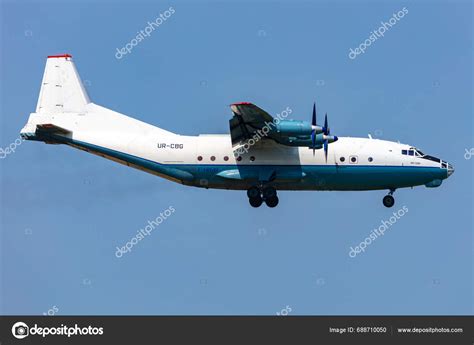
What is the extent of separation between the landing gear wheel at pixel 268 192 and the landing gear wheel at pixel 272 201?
11 centimetres

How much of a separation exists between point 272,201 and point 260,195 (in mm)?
581

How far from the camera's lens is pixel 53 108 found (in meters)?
46.0

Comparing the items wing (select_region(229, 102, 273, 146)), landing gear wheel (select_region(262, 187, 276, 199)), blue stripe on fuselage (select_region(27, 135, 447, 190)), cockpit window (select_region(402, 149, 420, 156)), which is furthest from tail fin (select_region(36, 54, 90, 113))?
cockpit window (select_region(402, 149, 420, 156))

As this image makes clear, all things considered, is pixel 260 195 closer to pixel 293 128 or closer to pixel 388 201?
pixel 293 128

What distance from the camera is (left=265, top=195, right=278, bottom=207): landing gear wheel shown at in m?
44.5

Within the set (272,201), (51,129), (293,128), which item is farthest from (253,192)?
(51,129)

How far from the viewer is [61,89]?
46.3 metres

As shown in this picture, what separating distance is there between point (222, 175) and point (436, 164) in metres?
9.26

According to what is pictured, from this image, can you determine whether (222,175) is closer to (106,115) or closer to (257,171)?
(257,171)

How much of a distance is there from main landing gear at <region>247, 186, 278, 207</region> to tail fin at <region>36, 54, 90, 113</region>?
8.47m
